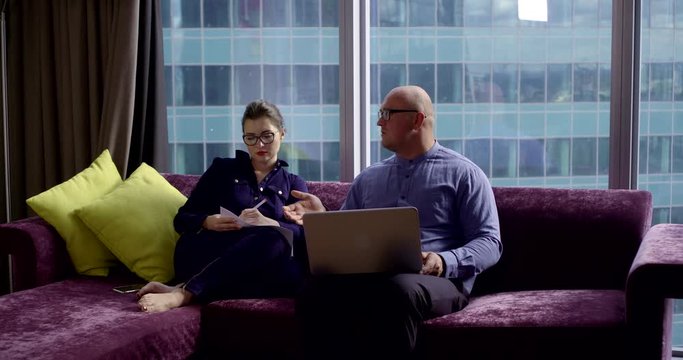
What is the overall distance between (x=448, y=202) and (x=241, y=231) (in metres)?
0.77

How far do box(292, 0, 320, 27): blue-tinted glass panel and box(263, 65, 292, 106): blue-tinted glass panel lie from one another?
23 centimetres

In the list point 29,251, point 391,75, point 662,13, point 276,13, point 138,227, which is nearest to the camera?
point 29,251

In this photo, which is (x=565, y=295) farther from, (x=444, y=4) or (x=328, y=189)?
(x=444, y=4)

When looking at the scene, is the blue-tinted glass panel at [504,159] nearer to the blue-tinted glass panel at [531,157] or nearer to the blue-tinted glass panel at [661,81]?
the blue-tinted glass panel at [531,157]

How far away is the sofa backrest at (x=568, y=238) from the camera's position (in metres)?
3.16

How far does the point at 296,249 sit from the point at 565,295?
99 centimetres

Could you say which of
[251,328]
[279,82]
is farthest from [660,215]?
[251,328]

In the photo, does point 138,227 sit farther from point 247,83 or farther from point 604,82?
point 604,82

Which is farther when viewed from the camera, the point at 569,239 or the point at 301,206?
the point at 301,206

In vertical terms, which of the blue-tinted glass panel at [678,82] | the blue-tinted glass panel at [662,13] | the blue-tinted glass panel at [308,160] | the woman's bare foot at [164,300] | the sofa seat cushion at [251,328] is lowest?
the sofa seat cushion at [251,328]

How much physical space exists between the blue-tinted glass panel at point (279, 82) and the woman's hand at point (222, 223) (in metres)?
1.12

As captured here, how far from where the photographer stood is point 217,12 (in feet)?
14.2

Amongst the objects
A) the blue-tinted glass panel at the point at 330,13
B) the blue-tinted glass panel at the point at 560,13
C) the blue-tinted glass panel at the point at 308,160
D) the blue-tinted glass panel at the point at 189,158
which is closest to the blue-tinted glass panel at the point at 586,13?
the blue-tinted glass panel at the point at 560,13

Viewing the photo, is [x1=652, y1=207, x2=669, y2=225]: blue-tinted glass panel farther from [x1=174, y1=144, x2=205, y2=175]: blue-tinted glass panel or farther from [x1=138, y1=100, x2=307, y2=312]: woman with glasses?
[x1=174, y1=144, x2=205, y2=175]: blue-tinted glass panel
